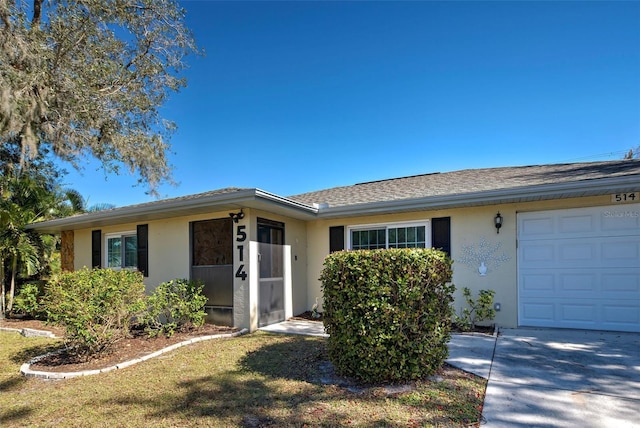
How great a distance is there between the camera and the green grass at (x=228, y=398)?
3191 mm

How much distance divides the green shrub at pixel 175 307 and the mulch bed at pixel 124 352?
0.19 meters

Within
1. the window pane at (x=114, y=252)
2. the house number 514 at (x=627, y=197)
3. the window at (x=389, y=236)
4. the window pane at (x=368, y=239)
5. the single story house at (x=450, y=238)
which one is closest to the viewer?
the house number 514 at (x=627, y=197)

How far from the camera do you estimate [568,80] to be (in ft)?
26.7

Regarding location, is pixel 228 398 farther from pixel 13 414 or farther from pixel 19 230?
pixel 19 230

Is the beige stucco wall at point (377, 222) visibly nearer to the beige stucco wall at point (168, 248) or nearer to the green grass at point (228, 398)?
the beige stucco wall at point (168, 248)

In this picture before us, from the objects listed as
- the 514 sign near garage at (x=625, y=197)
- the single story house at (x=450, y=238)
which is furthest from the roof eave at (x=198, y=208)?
the 514 sign near garage at (x=625, y=197)

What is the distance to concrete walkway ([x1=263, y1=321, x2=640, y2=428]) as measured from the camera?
307 cm

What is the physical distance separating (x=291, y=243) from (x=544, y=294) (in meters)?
5.32

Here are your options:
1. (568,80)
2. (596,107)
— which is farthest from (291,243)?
(596,107)

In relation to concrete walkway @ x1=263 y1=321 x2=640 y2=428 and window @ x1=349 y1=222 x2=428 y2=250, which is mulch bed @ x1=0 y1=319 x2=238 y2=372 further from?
concrete walkway @ x1=263 y1=321 x2=640 y2=428

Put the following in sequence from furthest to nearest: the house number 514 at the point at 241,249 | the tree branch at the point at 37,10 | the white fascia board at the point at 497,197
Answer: the tree branch at the point at 37,10 < the house number 514 at the point at 241,249 < the white fascia board at the point at 497,197

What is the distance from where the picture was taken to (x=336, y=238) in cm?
853

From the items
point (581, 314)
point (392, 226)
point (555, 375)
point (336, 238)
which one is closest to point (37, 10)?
point (336, 238)

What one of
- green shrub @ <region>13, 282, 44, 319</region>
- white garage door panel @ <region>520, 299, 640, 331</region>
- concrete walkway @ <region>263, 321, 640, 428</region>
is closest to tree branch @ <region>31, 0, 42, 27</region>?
green shrub @ <region>13, 282, 44, 319</region>
